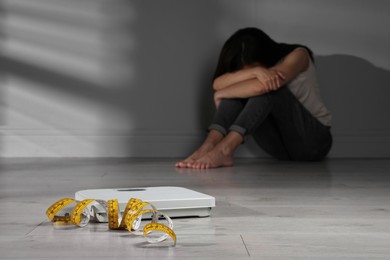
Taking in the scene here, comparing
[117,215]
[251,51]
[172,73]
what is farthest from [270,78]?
[117,215]

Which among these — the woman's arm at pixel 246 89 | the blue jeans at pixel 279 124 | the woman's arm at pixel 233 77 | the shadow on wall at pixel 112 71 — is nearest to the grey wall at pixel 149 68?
the shadow on wall at pixel 112 71

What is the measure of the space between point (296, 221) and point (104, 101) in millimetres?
2240

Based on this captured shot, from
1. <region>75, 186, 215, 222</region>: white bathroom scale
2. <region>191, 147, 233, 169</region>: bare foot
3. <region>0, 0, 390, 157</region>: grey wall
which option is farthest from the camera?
<region>0, 0, 390, 157</region>: grey wall

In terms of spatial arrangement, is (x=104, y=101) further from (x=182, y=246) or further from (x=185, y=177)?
Result: (x=182, y=246)

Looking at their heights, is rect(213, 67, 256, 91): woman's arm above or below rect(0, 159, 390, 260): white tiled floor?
above

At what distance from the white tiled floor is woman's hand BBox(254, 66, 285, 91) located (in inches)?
13.5

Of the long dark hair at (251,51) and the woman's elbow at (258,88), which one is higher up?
the long dark hair at (251,51)

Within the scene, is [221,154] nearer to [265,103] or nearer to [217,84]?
[265,103]

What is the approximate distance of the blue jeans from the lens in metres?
3.17

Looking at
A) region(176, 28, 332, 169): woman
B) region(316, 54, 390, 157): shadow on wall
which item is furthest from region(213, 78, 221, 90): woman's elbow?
region(316, 54, 390, 157): shadow on wall

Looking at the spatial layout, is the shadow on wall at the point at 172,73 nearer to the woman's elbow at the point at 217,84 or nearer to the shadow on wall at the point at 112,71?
the shadow on wall at the point at 112,71

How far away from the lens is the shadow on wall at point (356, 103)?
3.73m

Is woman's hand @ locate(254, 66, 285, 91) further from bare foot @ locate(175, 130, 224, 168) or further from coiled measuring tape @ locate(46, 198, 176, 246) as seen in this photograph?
coiled measuring tape @ locate(46, 198, 176, 246)

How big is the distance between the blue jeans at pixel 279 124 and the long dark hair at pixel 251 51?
0.53 feet
